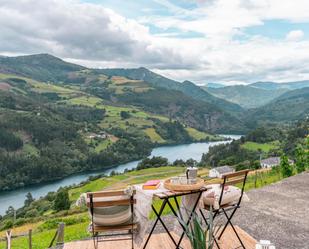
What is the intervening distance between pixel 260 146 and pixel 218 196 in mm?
75118

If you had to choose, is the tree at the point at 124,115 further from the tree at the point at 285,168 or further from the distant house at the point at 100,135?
the tree at the point at 285,168

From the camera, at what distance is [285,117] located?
19762 cm

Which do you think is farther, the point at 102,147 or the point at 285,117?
the point at 285,117

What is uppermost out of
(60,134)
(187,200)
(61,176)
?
(187,200)

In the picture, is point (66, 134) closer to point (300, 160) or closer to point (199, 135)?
point (199, 135)

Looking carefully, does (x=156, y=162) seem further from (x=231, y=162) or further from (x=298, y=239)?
(x=298, y=239)

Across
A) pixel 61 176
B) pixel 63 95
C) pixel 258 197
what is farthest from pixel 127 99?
pixel 258 197

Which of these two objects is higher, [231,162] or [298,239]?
[298,239]

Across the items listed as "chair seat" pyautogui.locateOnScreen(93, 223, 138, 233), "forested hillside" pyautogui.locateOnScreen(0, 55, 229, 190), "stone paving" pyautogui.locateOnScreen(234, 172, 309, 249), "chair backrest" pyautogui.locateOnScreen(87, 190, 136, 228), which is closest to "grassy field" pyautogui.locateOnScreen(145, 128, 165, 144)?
"forested hillside" pyautogui.locateOnScreen(0, 55, 229, 190)

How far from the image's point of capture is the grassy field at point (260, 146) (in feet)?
245

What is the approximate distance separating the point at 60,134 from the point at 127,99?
281ft

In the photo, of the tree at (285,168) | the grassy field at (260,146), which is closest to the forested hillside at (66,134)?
the grassy field at (260,146)

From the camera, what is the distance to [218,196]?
15.6ft

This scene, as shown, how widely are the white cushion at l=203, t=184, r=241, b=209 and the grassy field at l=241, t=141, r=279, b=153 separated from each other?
71.2 m
